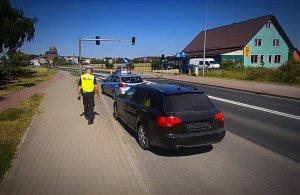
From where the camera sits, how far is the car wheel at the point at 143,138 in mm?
7108

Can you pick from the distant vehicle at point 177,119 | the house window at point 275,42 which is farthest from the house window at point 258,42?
the distant vehicle at point 177,119

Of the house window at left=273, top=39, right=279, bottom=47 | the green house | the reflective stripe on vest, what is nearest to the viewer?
the reflective stripe on vest

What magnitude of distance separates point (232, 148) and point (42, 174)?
440cm

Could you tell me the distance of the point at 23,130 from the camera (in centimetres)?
884

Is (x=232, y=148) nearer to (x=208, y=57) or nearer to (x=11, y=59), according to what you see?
(x=11, y=59)

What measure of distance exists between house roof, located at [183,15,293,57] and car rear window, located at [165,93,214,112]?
48324 millimetres

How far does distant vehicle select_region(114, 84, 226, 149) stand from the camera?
6.36 metres

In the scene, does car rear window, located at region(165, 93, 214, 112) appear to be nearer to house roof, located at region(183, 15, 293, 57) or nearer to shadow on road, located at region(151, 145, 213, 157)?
shadow on road, located at region(151, 145, 213, 157)

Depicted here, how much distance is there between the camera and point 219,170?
5.84m

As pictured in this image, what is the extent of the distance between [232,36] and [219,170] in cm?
5585

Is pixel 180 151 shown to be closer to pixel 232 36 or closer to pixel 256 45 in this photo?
pixel 256 45

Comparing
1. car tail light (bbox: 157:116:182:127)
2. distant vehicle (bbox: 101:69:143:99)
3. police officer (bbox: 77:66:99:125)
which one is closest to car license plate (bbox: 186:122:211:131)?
car tail light (bbox: 157:116:182:127)

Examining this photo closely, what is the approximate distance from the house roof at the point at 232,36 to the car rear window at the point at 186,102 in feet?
159

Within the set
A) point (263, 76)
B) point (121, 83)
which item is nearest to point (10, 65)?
point (121, 83)
